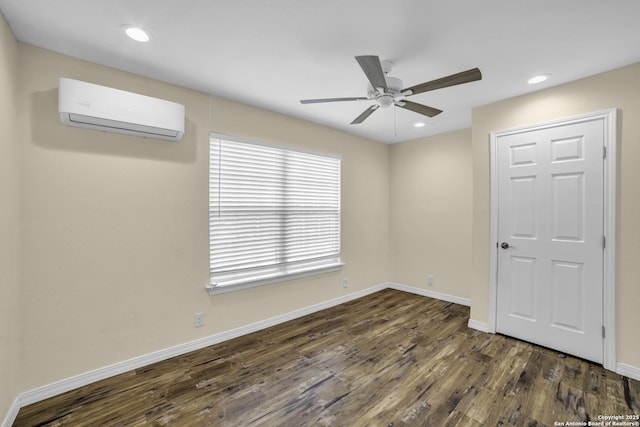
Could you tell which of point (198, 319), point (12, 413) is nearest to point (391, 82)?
point (198, 319)

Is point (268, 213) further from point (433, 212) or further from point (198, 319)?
point (433, 212)

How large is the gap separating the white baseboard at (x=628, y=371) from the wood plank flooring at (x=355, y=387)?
9 cm

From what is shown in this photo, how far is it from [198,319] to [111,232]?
1.14m

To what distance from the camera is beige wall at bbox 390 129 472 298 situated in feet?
13.3

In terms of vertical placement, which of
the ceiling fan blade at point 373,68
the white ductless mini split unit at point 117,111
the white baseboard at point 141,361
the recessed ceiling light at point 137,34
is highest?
the recessed ceiling light at point 137,34

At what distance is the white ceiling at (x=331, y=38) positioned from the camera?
163 cm

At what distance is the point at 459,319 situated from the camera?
3477 millimetres

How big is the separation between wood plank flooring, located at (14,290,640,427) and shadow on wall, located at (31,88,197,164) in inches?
73.5

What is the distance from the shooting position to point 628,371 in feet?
7.45

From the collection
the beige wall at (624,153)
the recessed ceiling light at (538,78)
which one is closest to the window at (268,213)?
the recessed ceiling light at (538,78)

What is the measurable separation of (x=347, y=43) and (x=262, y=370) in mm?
2711

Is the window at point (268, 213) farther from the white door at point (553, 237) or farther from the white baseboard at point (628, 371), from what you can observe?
the white baseboard at point (628, 371)

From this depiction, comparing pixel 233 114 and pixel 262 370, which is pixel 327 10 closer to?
pixel 233 114

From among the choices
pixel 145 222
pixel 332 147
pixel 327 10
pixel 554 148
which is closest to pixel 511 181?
pixel 554 148
